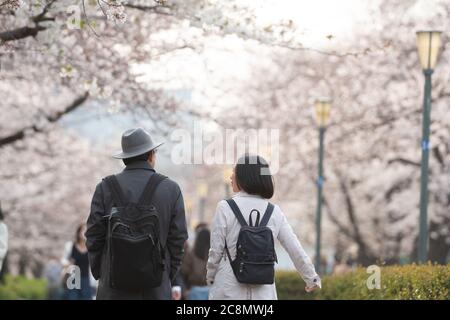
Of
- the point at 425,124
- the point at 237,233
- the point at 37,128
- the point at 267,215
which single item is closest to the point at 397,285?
the point at 425,124

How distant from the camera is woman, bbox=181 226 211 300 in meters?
11.9

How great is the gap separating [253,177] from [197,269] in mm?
4910

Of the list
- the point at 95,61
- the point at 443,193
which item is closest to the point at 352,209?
the point at 443,193

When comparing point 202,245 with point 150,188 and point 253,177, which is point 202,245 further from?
point 150,188

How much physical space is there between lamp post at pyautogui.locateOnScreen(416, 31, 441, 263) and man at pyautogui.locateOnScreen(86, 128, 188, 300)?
6264 mm

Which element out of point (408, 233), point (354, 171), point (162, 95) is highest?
point (162, 95)

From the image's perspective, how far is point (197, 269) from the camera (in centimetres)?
1197

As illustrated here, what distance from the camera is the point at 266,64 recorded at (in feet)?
90.2

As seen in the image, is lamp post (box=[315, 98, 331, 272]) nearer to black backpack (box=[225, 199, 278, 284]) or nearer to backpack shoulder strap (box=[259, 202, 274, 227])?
backpack shoulder strap (box=[259, 202, 274, 227])

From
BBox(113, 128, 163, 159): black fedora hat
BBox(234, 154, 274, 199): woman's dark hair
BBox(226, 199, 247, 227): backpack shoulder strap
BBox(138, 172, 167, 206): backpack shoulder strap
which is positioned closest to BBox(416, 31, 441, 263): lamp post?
BBox(234, 154, 274, 199): woman's dark hair

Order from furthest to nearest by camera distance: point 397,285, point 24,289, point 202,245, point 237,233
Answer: point 24,289 → point 202,245 → point 397,285 → point 237,233

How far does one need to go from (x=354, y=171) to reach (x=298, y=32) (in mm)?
14812

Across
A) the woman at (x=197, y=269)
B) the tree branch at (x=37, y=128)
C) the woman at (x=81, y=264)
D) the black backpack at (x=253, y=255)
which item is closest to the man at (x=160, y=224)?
the black backpack at (x=253, y=255)

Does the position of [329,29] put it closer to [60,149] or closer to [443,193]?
[443,193]
